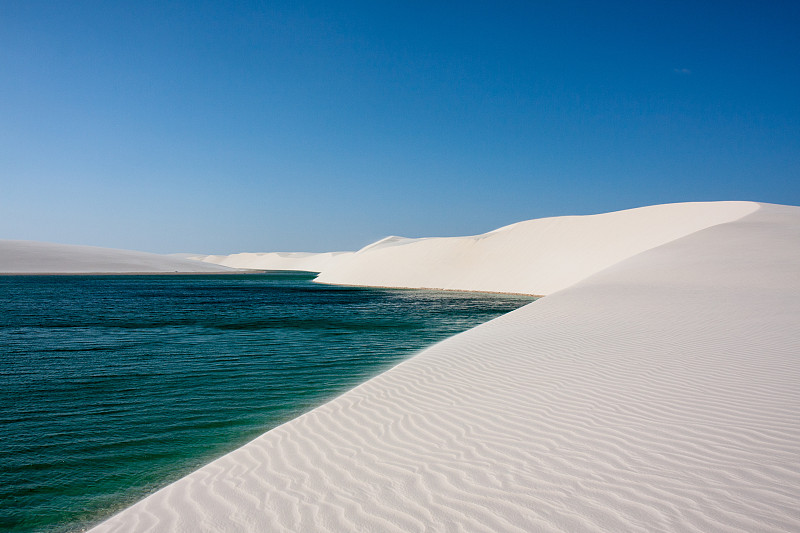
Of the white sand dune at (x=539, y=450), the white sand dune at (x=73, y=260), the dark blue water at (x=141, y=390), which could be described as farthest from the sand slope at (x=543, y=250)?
the white sand dune at (x=73, y=260)

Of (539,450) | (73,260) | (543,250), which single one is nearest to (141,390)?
(539,450)

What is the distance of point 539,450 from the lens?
13.8 feet

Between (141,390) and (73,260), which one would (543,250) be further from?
(73,260)

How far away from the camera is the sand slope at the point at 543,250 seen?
40938 mm

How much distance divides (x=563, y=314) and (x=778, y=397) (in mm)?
8921

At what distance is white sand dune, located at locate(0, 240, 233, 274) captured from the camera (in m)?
82.0

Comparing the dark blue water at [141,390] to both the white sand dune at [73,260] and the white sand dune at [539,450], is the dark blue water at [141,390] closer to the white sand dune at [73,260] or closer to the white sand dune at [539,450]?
the white sand dune at [539,450]

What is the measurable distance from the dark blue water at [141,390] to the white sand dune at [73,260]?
7592 cm

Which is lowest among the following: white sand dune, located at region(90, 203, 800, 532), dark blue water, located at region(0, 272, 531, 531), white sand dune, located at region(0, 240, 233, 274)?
dark blue water, located at region(0, 272, 531, 531)

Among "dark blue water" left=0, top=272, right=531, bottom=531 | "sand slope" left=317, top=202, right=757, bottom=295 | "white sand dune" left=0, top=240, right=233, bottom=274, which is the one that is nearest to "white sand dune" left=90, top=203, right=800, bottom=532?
"dark blue water" left=0, top=272, right=531, bottom=531

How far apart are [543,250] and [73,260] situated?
8962 cm

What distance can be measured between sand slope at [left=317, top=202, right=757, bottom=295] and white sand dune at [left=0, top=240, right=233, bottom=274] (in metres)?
55.6

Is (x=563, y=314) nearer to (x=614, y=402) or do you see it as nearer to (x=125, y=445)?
(x=614, y=402)

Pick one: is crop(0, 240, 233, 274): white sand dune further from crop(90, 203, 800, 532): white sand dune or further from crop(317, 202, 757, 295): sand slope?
crop(90, 203, 800, 532): white sand dune
